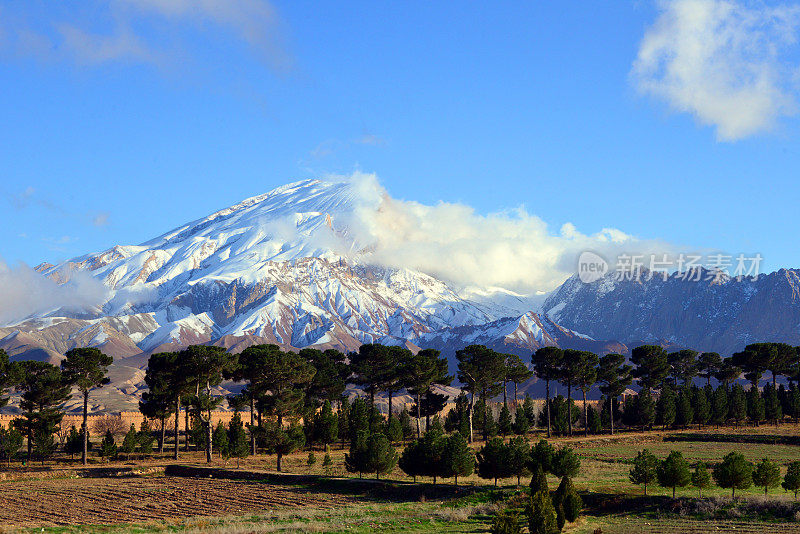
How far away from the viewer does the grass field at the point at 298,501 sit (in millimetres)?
44781

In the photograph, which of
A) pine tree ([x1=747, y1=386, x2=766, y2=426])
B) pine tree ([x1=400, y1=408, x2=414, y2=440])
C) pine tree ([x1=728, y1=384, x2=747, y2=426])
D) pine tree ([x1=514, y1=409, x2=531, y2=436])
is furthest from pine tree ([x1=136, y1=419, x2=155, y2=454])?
pine tree ([x1=747, y1=386, x2=766, y2=426])

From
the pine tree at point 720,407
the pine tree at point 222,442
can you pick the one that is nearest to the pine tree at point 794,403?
the pine tree at point 720,407

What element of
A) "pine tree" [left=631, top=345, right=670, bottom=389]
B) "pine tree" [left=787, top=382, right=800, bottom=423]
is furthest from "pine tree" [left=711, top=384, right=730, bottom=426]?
"pine tree" [left=787, top=382, right=800, bottom=423]

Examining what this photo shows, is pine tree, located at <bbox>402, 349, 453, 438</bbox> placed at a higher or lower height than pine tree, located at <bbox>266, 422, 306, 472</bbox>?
higher

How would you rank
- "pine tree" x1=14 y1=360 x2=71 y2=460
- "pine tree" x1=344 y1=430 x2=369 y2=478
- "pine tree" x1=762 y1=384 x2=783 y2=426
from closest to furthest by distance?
"pine tree" x1=344 y1=430 x2=369 y2=478, "pine tree" x1=14 y1=360 x2=71 y2=460, "pine tree" x1=762 y1=384 x2=783 y2=426

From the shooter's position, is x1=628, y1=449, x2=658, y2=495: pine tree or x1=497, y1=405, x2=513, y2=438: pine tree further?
x1=497, y1=405, x2=513, y2=438: pine tree

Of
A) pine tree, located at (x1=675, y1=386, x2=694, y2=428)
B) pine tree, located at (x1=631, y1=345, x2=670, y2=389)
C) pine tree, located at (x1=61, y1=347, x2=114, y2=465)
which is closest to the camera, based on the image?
pine tree, located at (x1=61, y1=347, x2=114, y2=465)

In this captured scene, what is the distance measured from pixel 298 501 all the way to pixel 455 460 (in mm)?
12528

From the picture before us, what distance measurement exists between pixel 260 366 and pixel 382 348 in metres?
27.9

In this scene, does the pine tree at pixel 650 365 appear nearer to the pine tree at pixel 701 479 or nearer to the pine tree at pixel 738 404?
the pine tree at pixel 738 404

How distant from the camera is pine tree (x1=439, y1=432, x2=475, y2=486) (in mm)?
60344

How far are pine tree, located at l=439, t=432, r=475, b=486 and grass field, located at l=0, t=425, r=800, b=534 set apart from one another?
1.44 meters

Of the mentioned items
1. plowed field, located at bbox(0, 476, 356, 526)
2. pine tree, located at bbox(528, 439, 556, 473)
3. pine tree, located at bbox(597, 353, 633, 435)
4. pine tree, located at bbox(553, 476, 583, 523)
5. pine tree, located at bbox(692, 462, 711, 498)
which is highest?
pine tree, located at bbox(597, 353, 633, 435)

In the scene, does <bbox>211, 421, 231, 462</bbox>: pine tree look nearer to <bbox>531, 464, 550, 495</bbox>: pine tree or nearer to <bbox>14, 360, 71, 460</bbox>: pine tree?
<bbox>14, 360, 71, 460</bbox>: pine tree
